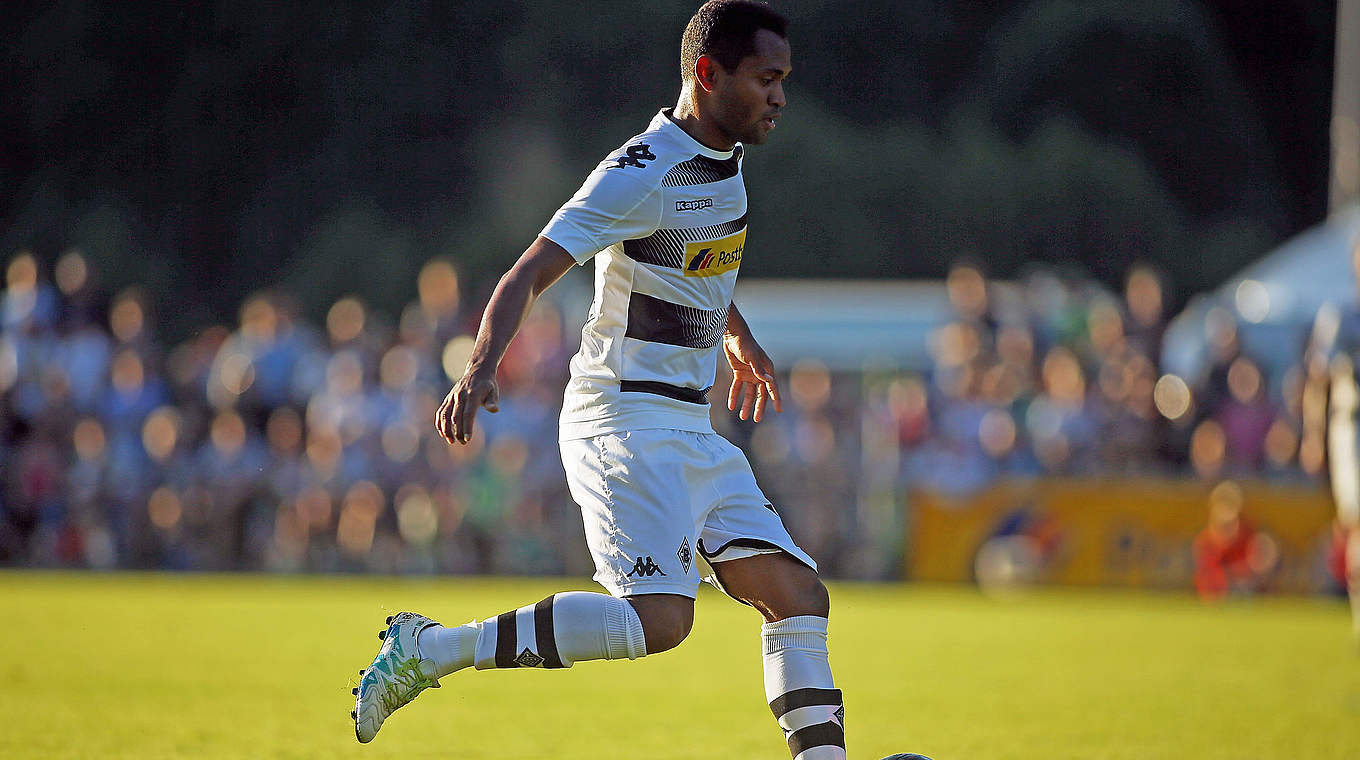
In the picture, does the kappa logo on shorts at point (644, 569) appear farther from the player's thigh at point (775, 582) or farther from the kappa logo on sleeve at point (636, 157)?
the kappa logo on sleeve at point (636, 157)

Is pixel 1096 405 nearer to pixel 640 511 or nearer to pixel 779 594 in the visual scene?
pixel 779 594

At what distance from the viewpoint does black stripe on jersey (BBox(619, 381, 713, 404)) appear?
16.6 ft

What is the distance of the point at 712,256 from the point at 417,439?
39.5 feet

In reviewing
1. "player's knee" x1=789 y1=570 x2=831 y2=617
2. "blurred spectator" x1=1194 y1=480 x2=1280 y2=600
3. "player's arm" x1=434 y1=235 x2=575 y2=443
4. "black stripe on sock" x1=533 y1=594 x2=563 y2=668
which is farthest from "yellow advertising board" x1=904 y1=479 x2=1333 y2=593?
"player's arm" x1=434 y1=235 x2=575 y2=443

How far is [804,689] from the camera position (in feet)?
16.7

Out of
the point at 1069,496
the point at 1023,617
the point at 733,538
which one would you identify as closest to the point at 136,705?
the point at 733,538

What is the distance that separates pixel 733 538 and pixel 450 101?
28.3 m

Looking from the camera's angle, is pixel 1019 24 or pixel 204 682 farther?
pixel 1019 24

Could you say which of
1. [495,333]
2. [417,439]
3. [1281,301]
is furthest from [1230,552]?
[495,333]

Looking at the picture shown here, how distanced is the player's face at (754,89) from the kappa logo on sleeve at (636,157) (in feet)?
0.82

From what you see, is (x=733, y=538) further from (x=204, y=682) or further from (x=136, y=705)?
(x=204, y=682)

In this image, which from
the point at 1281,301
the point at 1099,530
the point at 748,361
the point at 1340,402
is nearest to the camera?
the point at 748,361

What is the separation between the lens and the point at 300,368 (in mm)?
17438

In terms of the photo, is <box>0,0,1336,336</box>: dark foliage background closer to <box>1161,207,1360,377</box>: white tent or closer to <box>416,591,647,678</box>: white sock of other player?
<box>1161,207,1360,377</box>: white tent
